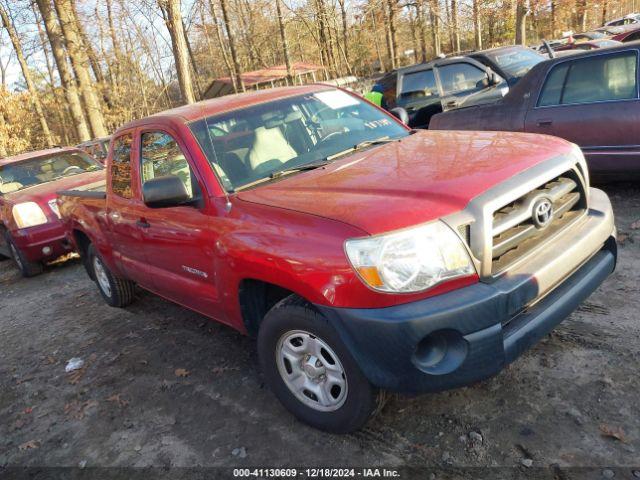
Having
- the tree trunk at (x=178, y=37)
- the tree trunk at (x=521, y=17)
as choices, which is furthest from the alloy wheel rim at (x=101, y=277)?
the tree trunk at (x=521, y=17)

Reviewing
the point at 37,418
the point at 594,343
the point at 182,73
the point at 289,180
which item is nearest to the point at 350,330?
the point at 289,180

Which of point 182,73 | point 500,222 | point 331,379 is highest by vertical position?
point 182,73

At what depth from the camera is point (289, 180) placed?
313 centimetres

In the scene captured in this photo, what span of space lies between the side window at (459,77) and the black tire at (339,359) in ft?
23.9

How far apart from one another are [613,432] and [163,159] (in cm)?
322

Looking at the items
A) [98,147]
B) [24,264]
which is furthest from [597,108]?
[98,147]

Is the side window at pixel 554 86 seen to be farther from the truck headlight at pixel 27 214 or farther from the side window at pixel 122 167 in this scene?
the truck headlight at pixel 27 214

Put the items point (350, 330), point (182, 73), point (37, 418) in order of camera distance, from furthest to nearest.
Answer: point (182, 73), point (37, 418), point (350, 330)

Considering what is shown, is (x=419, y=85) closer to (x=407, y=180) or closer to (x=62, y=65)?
(x=407, y=180)

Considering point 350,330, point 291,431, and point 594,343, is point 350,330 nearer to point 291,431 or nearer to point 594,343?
point 291,431

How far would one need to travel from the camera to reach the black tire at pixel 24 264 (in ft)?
24.6

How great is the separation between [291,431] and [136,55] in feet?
75.4

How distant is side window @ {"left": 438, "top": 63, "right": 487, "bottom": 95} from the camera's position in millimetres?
8922

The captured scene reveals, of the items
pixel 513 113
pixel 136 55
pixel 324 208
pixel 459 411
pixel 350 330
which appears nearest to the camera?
pixel 350 330
